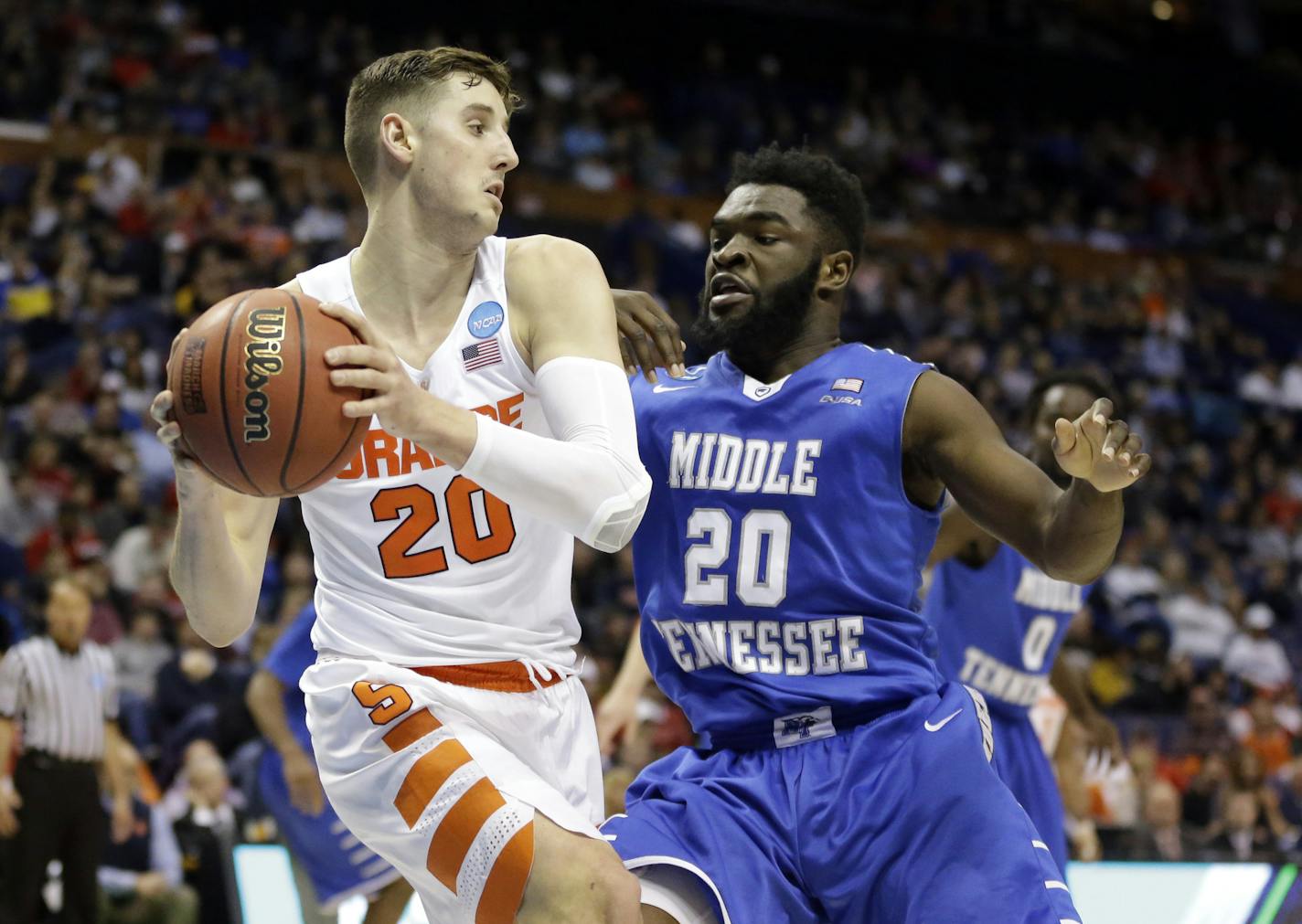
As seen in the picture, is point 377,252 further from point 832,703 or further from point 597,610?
point 597,610

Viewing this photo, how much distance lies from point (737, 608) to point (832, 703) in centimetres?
27

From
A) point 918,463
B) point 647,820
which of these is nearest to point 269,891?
point 647,820

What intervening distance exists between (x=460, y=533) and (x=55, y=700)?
17.6 ft

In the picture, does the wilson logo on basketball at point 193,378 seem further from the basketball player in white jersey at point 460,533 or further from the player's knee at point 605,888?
the player's knee at point 605,888

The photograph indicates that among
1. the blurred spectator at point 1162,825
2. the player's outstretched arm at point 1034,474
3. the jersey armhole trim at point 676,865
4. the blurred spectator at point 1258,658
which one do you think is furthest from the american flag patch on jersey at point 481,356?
the blurred spectator at point 1258,658

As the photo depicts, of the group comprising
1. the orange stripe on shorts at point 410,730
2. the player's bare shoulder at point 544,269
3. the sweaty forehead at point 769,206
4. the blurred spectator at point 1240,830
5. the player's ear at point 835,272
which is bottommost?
the blurred spectator at point 1240,830

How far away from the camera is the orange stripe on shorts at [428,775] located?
2.69m

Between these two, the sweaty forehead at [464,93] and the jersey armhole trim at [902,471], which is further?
the jersey armhole trim at [902,471]

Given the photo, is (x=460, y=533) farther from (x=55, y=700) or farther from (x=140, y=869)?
(x=140, y=869)

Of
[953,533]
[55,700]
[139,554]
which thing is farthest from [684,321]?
[953,533]

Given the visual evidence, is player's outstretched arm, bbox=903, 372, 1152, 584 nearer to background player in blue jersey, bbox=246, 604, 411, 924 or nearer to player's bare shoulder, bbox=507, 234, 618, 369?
player's bare shoulder, bbox=507, 234, 618, 369

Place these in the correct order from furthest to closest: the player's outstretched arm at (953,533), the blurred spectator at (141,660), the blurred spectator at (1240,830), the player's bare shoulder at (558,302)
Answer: the blurred spectator at (1240,830), the blurred spectator at (141,660), the player's outstretched arm at (953,533), the player's bare shoulder at (558,302)

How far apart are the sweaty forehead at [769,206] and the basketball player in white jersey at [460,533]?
58cm

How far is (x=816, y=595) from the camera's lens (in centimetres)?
313
